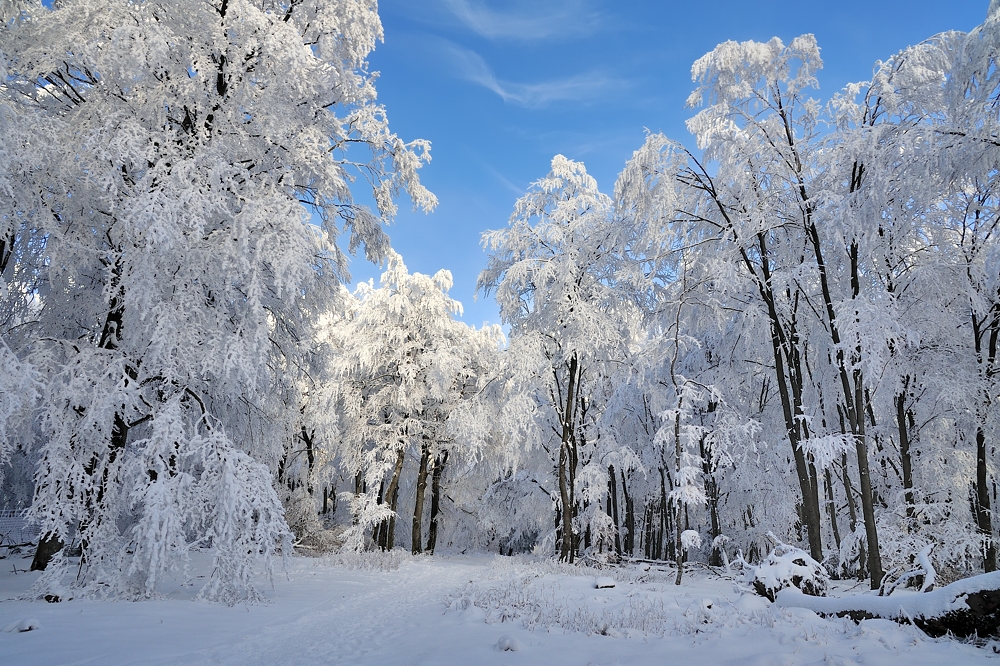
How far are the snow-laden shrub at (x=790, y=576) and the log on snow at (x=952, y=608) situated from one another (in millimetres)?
1932

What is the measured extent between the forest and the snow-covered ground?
1.03 m

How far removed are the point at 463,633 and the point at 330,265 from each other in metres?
6.83

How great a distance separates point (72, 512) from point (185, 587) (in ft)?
6.74

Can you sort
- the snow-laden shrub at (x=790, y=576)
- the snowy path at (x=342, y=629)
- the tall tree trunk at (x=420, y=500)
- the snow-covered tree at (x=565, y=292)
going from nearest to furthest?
the snowy path at (x=342, y=629) < the snow-laden shrub at (x=790, y=576) < the snow-covered tree at (x=565, y=292) < the tall tree trunk at (x=420, y=500)

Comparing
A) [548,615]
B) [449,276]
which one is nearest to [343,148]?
[548,615]

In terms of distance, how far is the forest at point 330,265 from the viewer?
7152mm

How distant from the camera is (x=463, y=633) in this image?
544cm

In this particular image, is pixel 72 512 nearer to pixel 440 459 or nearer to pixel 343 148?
pixel 343 148

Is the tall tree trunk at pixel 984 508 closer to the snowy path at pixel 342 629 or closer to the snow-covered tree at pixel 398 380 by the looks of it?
the snowy path at pixel 342 629

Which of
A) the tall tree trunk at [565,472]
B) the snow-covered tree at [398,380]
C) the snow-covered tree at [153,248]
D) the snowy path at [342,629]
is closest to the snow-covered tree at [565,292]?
the tall tree trunk at [565,472]

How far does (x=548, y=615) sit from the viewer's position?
19.7 ft

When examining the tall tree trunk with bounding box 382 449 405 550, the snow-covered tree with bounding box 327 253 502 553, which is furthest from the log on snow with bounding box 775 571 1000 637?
the tall tree trunk with bounding box 382 449 405 550

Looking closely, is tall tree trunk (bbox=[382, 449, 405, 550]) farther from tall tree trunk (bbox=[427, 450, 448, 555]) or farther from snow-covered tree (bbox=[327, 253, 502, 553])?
tall tree trunk (bbox=[427, 450, 448, 555])

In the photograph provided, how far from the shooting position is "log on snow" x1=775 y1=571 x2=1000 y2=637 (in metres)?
4.30
